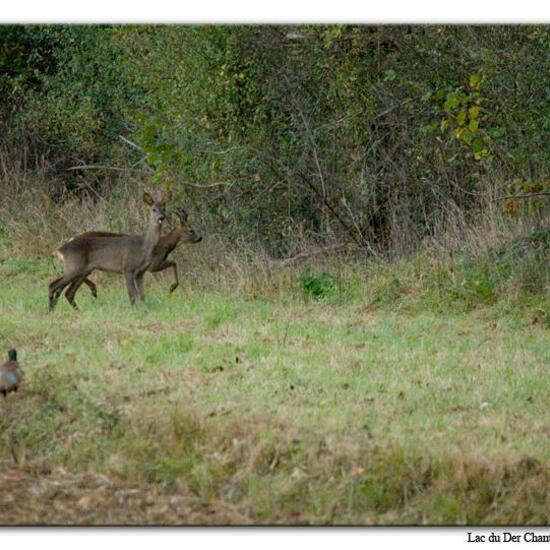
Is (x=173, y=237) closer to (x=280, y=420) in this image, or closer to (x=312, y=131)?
(x=312, y=131)

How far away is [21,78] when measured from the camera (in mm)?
19109

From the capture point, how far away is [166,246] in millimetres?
14539

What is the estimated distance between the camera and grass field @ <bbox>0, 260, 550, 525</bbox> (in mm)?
7500

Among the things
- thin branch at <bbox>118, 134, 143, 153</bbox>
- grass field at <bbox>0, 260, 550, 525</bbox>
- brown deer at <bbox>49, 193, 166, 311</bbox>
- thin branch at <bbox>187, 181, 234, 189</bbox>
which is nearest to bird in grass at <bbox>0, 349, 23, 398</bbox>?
grass field at <bbox>0, 260, 550, 525</bbox>

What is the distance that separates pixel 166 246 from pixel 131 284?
903mm

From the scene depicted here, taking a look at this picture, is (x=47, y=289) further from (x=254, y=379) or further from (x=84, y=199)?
(x=254, y=379)

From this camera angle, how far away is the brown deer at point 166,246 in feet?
45.4

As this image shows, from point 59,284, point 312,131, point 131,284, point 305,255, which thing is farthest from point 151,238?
Answer: point 312,131

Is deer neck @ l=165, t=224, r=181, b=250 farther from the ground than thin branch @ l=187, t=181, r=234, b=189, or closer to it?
closer to it

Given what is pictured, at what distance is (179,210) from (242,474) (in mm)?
7677

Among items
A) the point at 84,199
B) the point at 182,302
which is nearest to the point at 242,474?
the point at 182,302

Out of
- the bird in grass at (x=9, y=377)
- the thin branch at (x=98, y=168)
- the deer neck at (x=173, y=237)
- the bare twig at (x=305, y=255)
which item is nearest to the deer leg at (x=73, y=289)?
the deer neck at (x=173, y=237)

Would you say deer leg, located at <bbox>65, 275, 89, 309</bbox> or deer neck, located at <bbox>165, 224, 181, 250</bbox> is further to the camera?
deer neck, located at <bbox>165, 224, 181, 250</bbox>

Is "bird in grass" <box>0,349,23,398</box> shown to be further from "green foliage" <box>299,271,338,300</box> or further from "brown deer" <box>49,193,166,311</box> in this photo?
"green foliage" <box>299,271,338,300</box>
